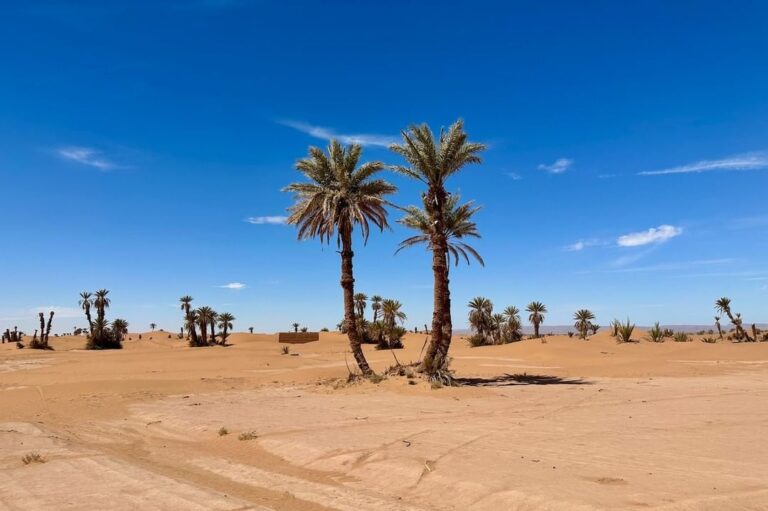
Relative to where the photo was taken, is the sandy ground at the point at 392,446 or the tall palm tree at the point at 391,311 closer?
the sandy ground at the point at 392,446

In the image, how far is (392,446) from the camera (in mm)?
10648

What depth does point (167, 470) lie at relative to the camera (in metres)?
9.57

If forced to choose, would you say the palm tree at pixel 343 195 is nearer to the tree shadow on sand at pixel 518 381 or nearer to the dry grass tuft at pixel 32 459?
the tree shadow on sand at pixel 518 381

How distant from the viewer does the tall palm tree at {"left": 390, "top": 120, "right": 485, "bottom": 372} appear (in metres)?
23.6

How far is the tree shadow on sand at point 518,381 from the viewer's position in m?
24.8

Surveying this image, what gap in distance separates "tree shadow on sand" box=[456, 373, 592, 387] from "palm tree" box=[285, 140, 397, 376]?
5.48m

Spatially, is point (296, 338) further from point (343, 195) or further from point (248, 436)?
point (248, 436)

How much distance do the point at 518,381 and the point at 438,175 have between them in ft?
37.4

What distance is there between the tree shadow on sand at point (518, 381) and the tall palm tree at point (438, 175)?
2.27 m

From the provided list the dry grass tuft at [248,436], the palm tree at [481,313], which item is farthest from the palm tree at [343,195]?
the palm tree at [481,313]

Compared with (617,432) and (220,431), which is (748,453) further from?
(220,431)

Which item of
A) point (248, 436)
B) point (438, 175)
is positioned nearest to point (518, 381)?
point (438, 175)

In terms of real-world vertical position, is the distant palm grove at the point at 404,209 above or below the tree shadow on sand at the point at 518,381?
above

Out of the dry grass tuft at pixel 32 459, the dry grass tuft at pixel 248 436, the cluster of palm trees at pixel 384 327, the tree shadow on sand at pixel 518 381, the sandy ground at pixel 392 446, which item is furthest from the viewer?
the cluster of palm trees at pixel 384 327
